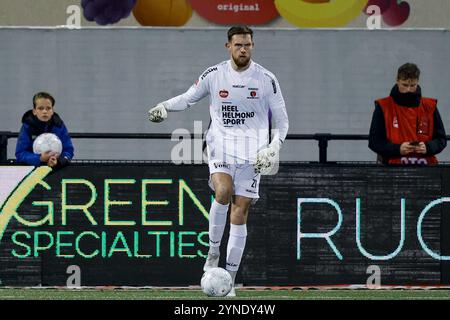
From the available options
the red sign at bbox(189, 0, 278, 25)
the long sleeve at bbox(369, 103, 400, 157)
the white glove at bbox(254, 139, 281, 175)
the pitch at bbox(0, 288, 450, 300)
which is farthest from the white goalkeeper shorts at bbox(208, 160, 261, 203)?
the red sign at bbox(189, 0, 278, 25)

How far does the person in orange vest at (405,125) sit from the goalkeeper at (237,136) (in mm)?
1280

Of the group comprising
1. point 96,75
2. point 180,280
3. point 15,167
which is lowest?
point 180,280

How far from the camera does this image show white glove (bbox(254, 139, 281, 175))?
14.4m

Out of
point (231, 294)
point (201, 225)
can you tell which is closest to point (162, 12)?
point (201, 225)

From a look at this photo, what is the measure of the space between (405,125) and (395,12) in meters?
7.03

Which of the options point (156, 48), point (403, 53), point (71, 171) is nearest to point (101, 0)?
point (156, 48)

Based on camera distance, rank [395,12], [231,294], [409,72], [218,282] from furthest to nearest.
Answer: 1. [395,12]
2. [409,72]
3. [231,294]
4. [218,282]

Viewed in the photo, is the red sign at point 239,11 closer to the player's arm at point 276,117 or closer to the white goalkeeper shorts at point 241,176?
the player's arm at point 276,117

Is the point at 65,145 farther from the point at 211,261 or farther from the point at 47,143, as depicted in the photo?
the point at 211,261

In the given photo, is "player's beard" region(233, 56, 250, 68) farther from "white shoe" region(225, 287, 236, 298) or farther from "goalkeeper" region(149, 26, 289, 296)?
"white shoe" region(225, 287, 236, 298)

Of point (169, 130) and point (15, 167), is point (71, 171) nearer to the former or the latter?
point (15, 167)

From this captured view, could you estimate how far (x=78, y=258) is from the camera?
15617mm

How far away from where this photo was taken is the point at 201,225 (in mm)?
15656

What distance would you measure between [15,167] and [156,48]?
6689 millimetres
